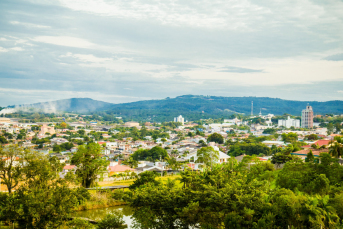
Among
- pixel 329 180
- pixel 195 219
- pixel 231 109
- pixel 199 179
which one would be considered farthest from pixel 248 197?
pixel 231 109

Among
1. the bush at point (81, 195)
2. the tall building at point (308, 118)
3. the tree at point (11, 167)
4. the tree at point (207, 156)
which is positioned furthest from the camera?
the tall building at point (308, 118)

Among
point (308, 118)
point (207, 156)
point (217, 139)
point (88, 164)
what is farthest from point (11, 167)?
point (308, 118)

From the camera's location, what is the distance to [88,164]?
18.9 m

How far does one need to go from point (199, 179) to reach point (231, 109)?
603 feet

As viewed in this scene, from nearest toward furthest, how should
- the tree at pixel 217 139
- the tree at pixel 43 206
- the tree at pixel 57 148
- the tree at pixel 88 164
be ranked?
the tree at pixel 43 206 < the tree at pixel 88 164 < the tree at pixel 57 148 < the tree at pixel 217 139

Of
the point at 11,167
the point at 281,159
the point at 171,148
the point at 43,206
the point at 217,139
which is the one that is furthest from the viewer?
the point at 217,139

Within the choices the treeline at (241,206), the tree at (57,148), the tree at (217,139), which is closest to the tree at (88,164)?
the treeline at (241,206)

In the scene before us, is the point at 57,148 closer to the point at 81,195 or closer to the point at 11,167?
the point at 11,167

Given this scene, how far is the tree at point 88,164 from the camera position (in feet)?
61.7

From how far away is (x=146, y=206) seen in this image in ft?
35.8

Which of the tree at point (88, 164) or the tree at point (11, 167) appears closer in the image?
the tree at point (11, 167)

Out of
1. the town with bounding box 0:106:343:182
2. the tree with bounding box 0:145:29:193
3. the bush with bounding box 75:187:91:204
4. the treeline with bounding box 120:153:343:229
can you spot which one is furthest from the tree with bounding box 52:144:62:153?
the treeline with bounding box 120:153:343:229

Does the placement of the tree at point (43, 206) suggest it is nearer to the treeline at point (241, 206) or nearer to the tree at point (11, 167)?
the tree at point (11, 167)

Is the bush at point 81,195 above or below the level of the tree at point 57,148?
above
